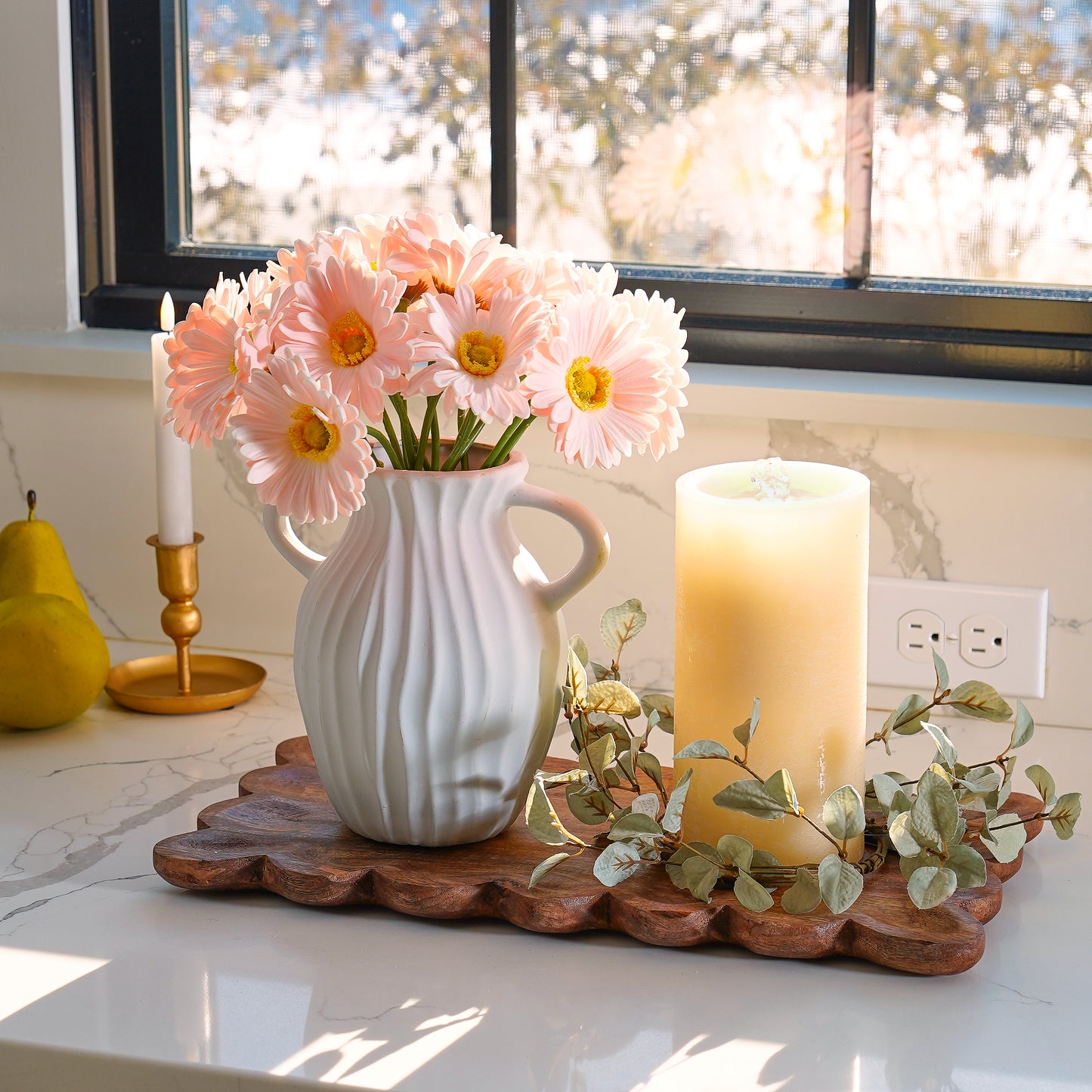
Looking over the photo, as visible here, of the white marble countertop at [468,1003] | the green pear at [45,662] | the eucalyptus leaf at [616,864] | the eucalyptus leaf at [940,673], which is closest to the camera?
the white marble countertop at [468,1003]

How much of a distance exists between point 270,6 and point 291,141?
120 mm

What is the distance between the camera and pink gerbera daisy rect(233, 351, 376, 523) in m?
0.74

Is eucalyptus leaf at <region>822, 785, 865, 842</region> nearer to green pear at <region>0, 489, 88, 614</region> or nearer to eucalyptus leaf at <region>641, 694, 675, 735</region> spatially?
eucalyptus leaf at <region>641, 694, 675, 735</region>

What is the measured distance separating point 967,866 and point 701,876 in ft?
0.48

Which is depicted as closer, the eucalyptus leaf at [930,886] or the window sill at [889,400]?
the eucalyptus leaf at [930,886]

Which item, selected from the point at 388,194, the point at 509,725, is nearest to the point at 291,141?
the point at 388,194

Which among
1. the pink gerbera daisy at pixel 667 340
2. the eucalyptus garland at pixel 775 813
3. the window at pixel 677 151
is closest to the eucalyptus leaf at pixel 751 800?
the eucalyptus garland at pixel 775 813

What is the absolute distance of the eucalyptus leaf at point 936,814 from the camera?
759 millimetres

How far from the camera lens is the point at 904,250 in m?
1.17

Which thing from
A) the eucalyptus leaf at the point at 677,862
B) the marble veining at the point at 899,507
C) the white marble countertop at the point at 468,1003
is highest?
the marble veining at the point at 899,507

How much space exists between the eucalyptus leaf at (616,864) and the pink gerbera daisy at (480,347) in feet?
0.81

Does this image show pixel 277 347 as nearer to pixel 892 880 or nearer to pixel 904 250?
pixel 892 880

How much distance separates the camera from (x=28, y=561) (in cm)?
114

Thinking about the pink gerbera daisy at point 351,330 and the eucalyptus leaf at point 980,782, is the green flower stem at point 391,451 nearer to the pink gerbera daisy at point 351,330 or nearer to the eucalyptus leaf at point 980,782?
the pink gerbera daisy at point 351,330
